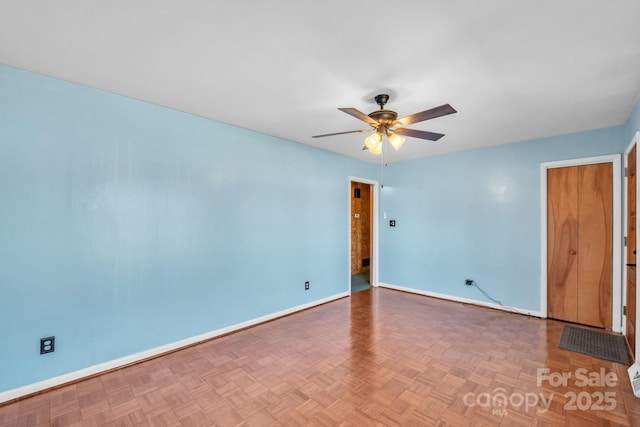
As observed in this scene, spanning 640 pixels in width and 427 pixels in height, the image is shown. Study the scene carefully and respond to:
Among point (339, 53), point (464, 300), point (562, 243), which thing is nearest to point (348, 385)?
point (339, 53)

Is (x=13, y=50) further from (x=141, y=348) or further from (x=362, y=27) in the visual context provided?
(x=141, y=348)

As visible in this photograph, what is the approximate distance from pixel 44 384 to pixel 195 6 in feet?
9.77

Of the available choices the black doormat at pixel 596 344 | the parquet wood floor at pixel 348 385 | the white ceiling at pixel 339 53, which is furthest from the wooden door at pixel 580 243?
the white ceiling at pixel 339 53

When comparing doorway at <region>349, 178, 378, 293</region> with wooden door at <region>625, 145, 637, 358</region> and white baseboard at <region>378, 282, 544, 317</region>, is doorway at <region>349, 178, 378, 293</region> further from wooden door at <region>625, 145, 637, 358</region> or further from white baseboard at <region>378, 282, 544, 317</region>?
wooden door at <region>625, 145, 637, 358</region>

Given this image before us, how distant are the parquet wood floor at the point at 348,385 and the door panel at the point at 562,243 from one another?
64 cm

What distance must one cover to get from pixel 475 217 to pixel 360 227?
2.89 meters

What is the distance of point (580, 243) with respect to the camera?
3.62 m

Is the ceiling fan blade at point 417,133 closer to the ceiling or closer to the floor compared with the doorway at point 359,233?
closer to the ceiling

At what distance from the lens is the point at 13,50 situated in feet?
6.24

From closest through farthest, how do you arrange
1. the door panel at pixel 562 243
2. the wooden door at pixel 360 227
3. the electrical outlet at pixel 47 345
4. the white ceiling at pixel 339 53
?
the white ceiling at pixel 339 53, the electrical outlet at pixel 47 345, the door panel at pixel 562 243, the wooden door at pixel 360 227

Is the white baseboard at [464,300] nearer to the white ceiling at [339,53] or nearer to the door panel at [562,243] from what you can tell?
the door panel at [562,243]

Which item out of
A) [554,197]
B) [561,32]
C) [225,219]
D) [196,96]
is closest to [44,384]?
[225,219]

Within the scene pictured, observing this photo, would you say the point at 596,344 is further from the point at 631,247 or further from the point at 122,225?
the point at 122,225

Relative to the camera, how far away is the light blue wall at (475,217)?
12.7 ft
